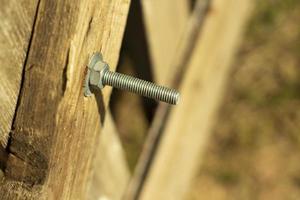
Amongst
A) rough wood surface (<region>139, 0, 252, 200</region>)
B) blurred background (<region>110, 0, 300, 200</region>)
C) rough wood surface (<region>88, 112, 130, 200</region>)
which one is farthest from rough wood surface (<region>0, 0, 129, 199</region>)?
blurred background (<region>110, 0, 300, 200</region>)

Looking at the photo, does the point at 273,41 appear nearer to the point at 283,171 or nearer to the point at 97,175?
the point at 283,171

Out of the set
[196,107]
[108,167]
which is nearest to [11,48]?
[108,167]

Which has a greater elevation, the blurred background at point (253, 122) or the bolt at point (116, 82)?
the bolt at point (116, 82)

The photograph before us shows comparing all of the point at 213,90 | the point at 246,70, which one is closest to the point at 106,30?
the point at 213,90

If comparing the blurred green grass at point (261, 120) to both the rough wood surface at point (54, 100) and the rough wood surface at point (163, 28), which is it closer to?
the rough wood surface at point (163, 28)

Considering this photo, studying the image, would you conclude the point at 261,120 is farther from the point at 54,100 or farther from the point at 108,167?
the point at 54,100

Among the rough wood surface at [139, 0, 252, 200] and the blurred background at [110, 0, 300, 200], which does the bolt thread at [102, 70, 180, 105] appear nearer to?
the rough wood surface at [139, 0, 252, 200]

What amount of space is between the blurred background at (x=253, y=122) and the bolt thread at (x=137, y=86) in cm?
139

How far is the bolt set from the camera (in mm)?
1019

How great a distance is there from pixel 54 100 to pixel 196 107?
6.12ft

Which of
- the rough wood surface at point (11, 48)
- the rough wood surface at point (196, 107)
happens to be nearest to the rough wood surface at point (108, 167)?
the rough wood surface at point (196, 107)

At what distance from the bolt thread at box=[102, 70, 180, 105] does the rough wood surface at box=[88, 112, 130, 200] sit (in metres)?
0.50

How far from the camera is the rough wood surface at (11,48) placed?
839mm

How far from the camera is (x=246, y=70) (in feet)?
10.6
